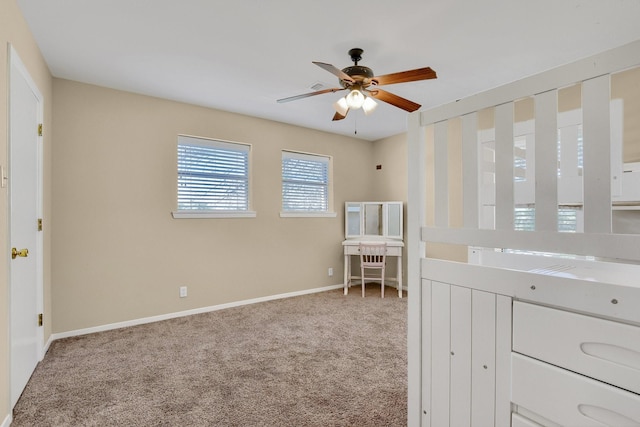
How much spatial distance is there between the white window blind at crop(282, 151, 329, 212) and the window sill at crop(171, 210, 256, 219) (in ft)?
2.00

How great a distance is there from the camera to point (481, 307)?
1118 millimetres

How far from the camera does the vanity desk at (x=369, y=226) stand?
4.66 metres

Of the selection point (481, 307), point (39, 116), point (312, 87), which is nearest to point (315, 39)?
point (312, 87)

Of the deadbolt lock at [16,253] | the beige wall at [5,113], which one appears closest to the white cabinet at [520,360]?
the beige wall at [5,113]

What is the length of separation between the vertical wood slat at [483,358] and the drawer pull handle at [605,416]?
0.82ft

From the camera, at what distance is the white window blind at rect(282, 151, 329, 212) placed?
445cm

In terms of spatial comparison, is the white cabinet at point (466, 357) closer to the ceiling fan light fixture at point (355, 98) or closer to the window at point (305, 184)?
the ceiling fan light fixture at point (355, 98)

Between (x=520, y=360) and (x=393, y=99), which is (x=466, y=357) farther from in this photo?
(x=393, y=99)

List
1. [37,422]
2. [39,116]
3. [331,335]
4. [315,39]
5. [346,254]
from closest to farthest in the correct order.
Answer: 1. [37,422]
2. [315,39]
3. [39,116]
4. [331,335]
5. [346,254]

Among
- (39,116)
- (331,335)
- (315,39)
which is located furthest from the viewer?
(331,335)

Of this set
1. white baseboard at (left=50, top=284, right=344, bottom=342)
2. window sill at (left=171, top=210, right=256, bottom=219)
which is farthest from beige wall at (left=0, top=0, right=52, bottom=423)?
window sill at (left=171, top=210, right=256, bottom=219)

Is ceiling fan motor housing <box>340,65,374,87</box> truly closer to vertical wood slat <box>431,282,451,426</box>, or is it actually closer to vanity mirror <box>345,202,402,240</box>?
vertical wood slat <box>431,282,451,426</box>

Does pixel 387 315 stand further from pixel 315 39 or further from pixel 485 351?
pixel 315 39

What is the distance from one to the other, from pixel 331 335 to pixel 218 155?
8.14 feet
